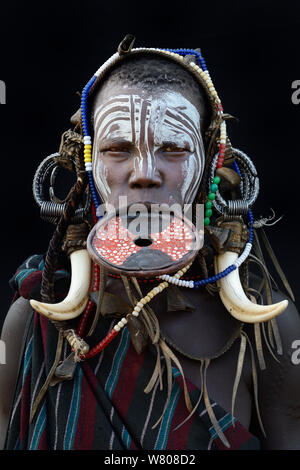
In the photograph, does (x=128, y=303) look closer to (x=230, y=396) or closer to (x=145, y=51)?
(x=230, y=396)

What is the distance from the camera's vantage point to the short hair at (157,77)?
5.16ft

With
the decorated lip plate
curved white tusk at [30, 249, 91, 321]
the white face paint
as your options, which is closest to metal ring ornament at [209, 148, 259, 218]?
the white face paint

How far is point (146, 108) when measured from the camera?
5.02 ft

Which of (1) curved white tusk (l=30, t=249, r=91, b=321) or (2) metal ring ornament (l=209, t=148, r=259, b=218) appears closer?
(1) curved white tusk (l=30, t=249, r=91, b=321)

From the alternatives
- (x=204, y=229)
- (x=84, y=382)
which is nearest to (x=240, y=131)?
(x=204, y=229)

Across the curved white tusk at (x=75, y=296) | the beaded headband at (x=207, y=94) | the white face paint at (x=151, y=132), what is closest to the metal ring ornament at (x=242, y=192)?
the beaded headband at (x=207, y=94)

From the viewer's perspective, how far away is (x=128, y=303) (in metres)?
1.67

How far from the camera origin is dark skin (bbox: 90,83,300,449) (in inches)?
61.9

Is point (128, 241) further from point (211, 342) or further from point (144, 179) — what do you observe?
point (211, 342)

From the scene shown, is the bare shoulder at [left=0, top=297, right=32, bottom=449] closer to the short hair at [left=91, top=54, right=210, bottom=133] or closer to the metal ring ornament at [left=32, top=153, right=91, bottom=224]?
the metal ring ornament at [left=32, top=153, right=91, bottom=224]

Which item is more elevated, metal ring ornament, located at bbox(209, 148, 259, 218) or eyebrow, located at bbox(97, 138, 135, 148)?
eyebrow, located at bbox(97, 138, 135, 148)

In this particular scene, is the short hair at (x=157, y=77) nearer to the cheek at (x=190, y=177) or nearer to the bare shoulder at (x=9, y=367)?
the cheek at (x=190, y=177)

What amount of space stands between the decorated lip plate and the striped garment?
329 millimetres
